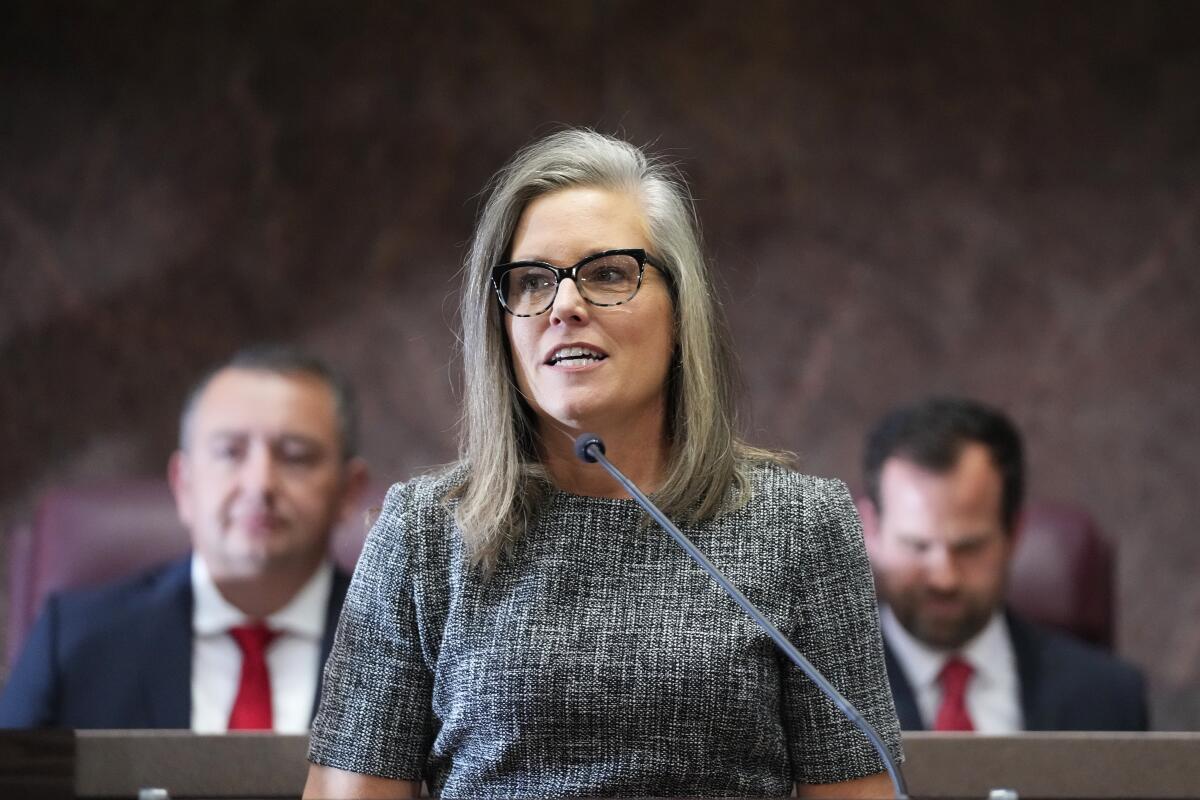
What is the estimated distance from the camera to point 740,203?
295 cm

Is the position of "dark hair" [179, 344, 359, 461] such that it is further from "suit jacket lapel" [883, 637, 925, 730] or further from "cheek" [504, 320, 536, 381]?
"cheek" [504, 320, 536, 381]

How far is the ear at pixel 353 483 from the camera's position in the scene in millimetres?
2496

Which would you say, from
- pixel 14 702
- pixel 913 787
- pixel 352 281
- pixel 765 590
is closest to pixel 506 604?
pixel 765 590

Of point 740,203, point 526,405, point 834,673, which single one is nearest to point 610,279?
point 526,405

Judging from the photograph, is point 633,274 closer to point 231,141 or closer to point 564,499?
point 564,499

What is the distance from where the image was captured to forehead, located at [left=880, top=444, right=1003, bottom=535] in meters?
2.43

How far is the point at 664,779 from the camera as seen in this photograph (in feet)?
4.02

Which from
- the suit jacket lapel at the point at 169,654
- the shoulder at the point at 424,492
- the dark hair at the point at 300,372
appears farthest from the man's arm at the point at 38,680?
the shoulder at the point at 424,492

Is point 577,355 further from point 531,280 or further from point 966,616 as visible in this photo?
point 966,616

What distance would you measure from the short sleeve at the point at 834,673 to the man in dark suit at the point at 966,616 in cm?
106

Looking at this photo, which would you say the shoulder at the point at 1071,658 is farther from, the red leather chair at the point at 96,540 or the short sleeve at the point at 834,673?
the short sleeve at the point at 834,673

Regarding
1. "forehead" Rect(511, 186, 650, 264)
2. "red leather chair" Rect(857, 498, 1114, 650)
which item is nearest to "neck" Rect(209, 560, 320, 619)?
"red leather chair" Rect(857, 498, 1114, 650)

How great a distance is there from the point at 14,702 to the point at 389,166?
4.02 feet

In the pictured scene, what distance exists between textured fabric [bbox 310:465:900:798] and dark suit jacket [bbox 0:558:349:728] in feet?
3.50
